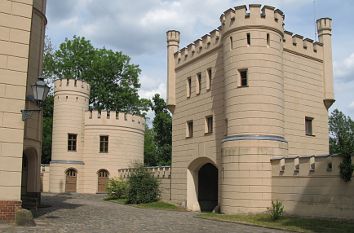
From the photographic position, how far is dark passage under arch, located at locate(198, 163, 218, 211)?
1022 inches

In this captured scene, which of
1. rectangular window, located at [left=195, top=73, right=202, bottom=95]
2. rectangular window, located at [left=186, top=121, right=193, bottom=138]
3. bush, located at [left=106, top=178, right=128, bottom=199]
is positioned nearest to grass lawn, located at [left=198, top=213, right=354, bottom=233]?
rectangular window, located at [left=186, top=121, right=193, bottom=138]

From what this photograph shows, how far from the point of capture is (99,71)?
47.0 meters

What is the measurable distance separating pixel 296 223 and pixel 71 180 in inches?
929

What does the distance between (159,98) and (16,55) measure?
1456 inches

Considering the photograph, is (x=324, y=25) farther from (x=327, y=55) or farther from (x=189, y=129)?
(x=189, y=129)

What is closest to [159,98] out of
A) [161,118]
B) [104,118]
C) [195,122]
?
[161,118]

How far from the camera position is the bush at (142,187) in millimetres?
26663

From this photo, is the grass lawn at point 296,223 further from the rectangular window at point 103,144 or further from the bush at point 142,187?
the rectangular window at point 103,144

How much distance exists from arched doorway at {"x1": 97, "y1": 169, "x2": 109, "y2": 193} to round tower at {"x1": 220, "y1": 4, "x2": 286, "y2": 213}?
704 inches

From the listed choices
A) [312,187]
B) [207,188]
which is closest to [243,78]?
[312,187]

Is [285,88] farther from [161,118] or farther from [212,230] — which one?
[161,118]

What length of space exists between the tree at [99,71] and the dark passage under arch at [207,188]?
22.2 metres

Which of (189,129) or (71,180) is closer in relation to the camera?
(189,129)

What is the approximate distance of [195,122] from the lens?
82.2 feet
